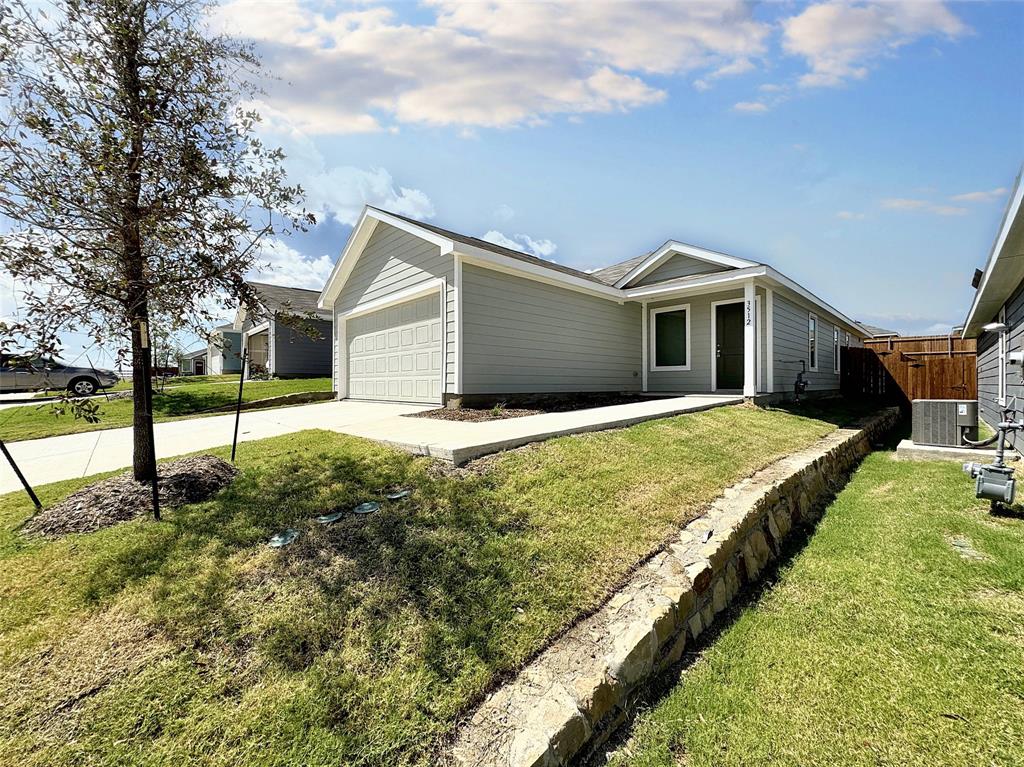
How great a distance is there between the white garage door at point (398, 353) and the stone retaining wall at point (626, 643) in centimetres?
573

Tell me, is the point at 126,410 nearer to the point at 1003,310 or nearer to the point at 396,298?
the point at 396,298

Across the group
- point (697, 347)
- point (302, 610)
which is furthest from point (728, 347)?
point (302, 610)

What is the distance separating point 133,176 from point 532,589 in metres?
4.06

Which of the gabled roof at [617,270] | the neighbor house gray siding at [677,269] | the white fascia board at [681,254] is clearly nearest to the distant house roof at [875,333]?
the gabled roof at [617,270]

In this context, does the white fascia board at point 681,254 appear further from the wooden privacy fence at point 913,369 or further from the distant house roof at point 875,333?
the distant house roof at point 875,333

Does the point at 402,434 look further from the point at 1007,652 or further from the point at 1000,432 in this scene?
the point at 1000,432

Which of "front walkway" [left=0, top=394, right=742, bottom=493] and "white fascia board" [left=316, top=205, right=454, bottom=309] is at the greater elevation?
"white fascia board" [left=316, top=205, right=454, bottom=309]

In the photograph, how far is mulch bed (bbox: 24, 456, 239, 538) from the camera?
2.97m

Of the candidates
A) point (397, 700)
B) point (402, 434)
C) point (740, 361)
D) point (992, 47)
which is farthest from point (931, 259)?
point (397, 700)

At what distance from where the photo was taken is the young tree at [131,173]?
9.91 feet

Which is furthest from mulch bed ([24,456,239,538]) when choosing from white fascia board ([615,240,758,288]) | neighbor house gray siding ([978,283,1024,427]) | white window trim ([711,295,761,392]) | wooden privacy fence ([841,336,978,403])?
Answer: wooden privacy fence ([841,336,978,403])

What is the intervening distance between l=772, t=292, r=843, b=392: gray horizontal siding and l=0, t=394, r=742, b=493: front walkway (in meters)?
2.80

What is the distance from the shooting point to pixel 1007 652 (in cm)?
233

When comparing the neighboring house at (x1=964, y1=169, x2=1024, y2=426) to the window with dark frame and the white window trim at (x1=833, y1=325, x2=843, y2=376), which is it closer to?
the white window trim at (x1=833, y1=325, x2=843, y2=376)
